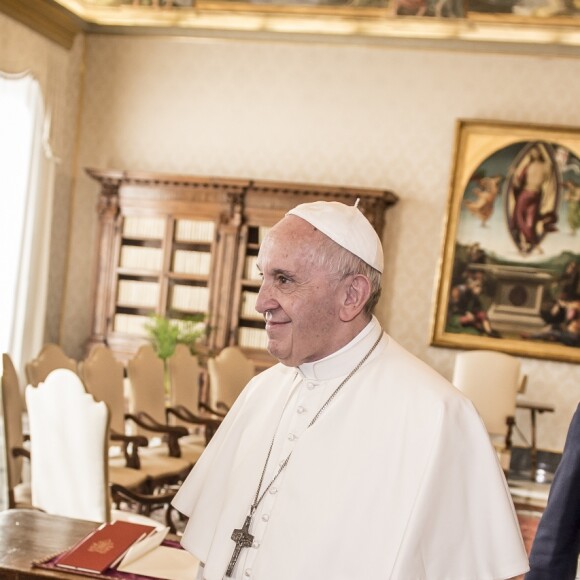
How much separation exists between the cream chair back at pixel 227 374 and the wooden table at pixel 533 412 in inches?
124

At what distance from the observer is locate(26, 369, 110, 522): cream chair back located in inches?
180

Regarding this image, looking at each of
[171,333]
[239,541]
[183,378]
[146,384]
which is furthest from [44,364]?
[239,541]

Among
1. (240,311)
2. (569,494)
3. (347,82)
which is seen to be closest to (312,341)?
(569,494)

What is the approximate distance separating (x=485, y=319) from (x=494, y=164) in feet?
5.91

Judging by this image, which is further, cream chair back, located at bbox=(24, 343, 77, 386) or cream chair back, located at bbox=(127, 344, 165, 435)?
cream chair back, located at bbox=(127, 344, 165, 435)

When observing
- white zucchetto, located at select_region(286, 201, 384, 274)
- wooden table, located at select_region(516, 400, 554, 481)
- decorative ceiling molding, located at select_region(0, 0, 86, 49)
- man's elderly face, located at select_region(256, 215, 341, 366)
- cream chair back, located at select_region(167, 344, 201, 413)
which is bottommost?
wooden table, located at select_region(516, 400, 554, 481)

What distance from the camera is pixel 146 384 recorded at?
755cm

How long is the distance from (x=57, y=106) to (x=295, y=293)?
9.43m

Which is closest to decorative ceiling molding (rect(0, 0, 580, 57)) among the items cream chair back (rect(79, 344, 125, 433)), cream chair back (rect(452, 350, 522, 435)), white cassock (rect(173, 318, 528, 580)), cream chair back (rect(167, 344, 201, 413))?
cream chair back (rect(452, 350, 522, 435))

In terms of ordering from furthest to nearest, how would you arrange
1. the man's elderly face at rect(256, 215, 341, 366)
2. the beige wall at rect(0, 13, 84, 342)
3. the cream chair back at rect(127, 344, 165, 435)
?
1. the beige wall at rect(0, 13, 84, 342)
2. the cream chair back at rect(127, 344, 165, 435)
3. the man's elderly face at rect(256, 215, 341, 366)

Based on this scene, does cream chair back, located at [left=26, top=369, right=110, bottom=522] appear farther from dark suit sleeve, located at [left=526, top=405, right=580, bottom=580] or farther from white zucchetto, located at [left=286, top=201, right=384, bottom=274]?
dark suit sleeve, located at [left=526, top=405, right=580, bottom=580]

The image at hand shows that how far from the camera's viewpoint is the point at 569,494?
2.10 metres

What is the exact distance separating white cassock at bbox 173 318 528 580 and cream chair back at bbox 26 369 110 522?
2.40 metres

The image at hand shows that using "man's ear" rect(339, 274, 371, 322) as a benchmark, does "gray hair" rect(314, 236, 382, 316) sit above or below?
above
